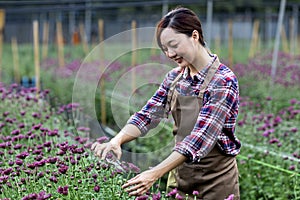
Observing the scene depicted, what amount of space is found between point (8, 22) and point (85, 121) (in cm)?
2264

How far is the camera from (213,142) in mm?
2285

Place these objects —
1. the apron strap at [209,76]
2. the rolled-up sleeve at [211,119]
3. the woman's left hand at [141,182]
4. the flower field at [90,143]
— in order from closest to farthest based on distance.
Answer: the woman's left hand at [141,182]
the rolled-up sleeve at [211,119]
the apron strap at [209,76]
the flower field at [90,143]

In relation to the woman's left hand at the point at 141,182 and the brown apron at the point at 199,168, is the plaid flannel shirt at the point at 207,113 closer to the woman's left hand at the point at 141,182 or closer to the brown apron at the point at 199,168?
the brown apron at the point at 199,168

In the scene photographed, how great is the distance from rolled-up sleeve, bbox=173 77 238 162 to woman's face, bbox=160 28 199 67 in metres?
0.20

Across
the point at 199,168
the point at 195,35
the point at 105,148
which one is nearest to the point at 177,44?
the point at 195,35

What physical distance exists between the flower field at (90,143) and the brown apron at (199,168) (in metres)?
0.17

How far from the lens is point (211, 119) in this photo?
2.26 m

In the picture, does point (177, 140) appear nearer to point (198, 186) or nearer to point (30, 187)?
point (198, 186)

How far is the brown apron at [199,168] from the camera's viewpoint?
2525 millimetres

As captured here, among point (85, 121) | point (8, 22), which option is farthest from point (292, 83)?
point (8, 22)

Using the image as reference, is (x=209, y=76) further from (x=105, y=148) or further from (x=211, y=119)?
A: (x=105, y=148)

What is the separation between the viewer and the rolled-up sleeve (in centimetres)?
221

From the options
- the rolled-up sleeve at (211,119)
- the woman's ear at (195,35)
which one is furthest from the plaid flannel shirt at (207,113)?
the woman's ear at (195,35)

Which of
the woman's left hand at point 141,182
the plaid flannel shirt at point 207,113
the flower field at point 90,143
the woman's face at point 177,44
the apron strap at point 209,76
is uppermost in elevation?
the woman's face at point 177,44
